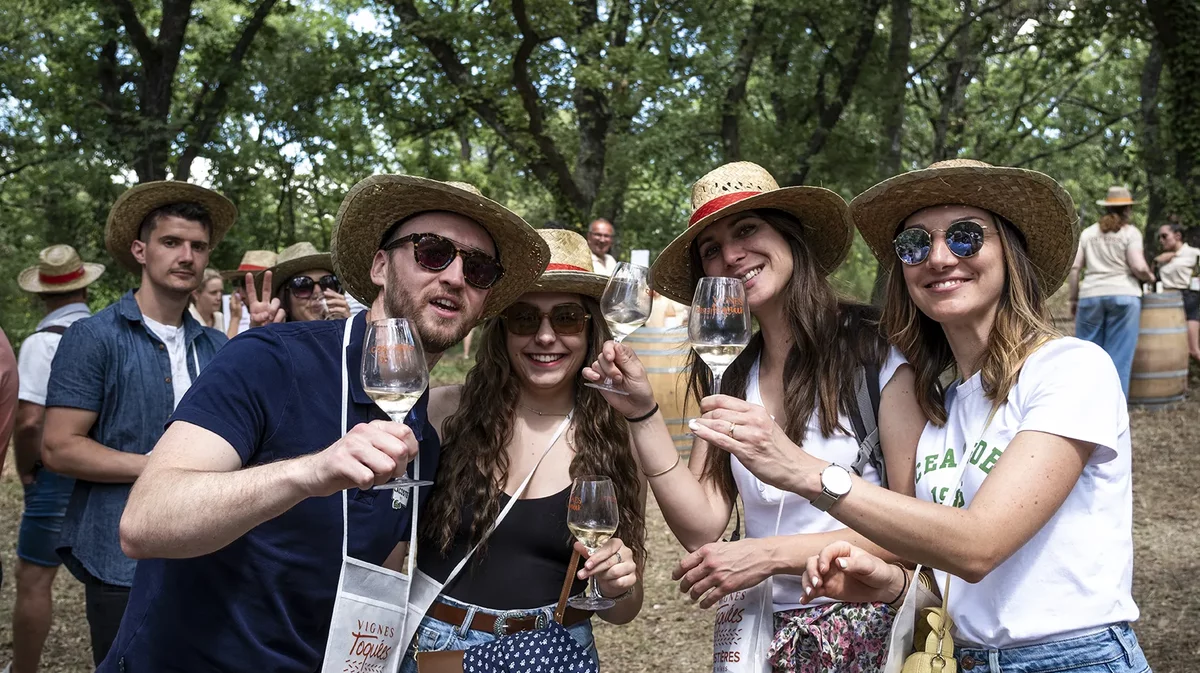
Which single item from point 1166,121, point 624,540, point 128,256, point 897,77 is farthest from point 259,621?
point 897,77

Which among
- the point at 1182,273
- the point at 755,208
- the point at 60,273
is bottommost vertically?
the point at 60,273

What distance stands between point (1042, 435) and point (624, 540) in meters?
1.44

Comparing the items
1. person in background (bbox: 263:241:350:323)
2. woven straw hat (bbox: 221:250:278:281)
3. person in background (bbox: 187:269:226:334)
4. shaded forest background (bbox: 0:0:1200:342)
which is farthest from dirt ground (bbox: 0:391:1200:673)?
shaded forest background (bbox: 0:0:1200:342)

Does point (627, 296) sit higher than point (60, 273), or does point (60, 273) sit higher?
point (60, 273)

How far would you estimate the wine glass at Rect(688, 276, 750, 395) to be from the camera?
261 cm

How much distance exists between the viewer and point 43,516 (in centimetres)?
529

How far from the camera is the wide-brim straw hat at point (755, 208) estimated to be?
3.17 m

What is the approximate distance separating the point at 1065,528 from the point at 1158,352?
10.9 m

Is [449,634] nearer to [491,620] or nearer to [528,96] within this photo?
[491,620]

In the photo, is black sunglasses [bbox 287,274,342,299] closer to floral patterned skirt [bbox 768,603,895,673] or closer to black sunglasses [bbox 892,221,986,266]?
floral patterned skirt [bbox 768,603,895,673]

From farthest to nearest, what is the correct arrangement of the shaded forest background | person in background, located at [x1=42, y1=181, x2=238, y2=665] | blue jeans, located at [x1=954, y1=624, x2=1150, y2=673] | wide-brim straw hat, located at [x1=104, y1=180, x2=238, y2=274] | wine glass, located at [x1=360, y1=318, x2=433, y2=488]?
1. the shaded forest background
2. wide-brim straw hat, located at [x1=104, y1=180, x2=238, y2=274]
3. person in background, located at [x1=42, y1=181, x2=238, y2=665]
4. blue jeans, located at [x1=954, y1=624, x2=1150, y2=673]
5. wine glass, located at [x1=360, y1=318, x2=433, y2=488]

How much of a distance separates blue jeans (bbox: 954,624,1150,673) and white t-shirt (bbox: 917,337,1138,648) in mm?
22

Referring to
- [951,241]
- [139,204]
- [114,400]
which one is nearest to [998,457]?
[951,241]

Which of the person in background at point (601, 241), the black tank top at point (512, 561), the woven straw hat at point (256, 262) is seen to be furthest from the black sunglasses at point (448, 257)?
the person in background at point (601, 241)
